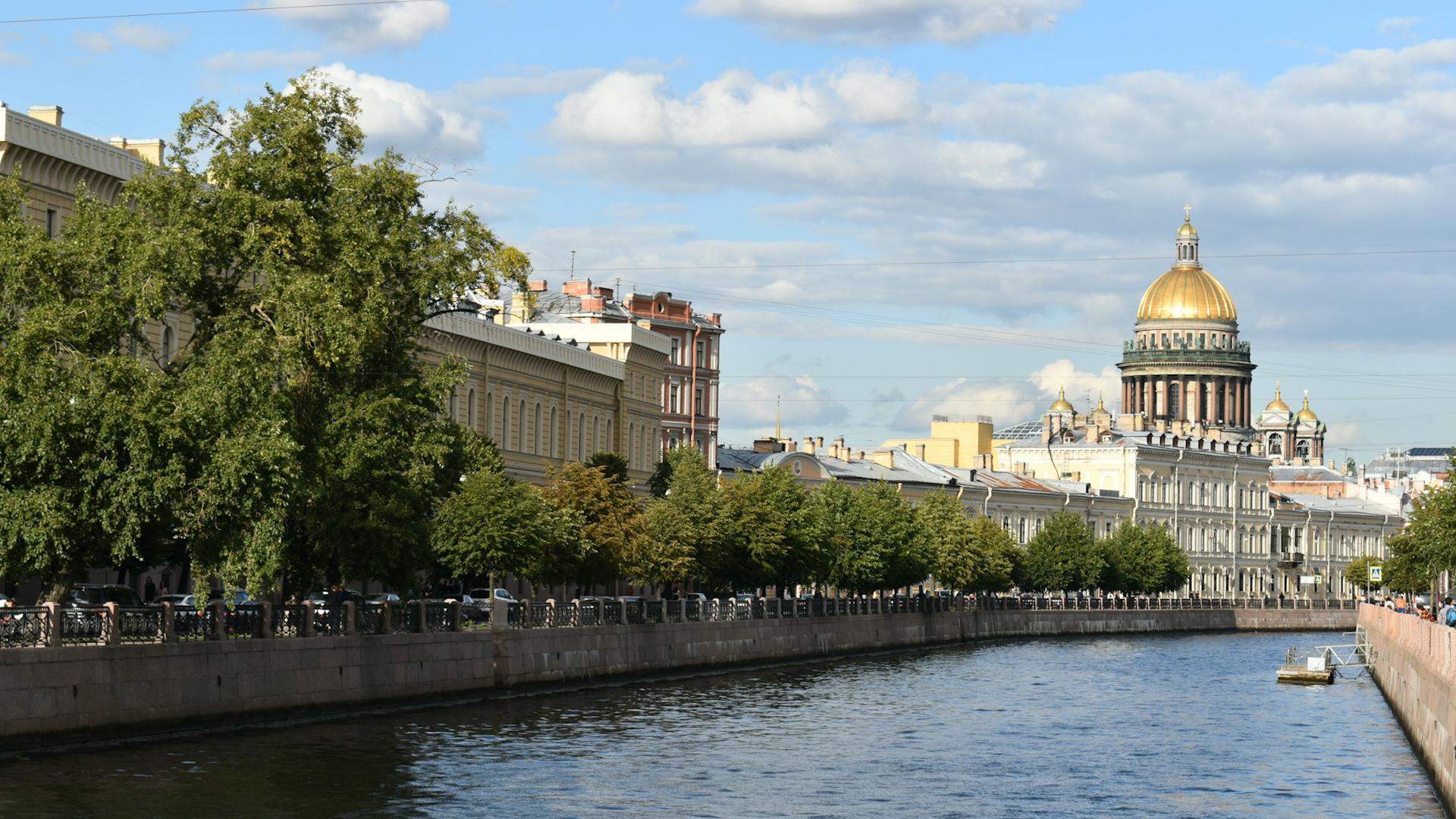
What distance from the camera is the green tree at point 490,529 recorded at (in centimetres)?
5762

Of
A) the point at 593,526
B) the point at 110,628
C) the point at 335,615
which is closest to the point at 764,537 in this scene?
the point at 593,526

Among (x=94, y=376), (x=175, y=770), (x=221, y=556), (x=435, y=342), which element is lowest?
(x=175, y=770)

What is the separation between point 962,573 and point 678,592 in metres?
26.2

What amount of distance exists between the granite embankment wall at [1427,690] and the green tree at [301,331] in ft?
58.1

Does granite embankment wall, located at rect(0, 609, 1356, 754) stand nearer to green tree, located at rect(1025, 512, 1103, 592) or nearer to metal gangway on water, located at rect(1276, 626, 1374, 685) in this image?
metal gangway on water, located at rect(1276, 626, 1374, 685)

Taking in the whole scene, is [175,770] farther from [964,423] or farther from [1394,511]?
[1394,511]

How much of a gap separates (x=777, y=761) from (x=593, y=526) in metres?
24.2

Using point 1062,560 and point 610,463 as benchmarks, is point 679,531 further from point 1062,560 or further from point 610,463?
point 1062,560

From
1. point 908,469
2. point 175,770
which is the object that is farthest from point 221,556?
point 908,469

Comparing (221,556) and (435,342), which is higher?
(435,342)

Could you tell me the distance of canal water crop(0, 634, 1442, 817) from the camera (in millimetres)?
33344

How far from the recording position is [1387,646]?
2366 inches

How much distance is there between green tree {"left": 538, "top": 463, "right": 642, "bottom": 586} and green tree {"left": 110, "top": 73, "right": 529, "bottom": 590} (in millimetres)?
14372

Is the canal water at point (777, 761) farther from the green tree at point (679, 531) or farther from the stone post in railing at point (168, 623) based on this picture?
the green tree at point (679, 531)
